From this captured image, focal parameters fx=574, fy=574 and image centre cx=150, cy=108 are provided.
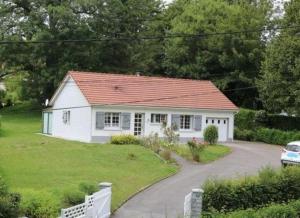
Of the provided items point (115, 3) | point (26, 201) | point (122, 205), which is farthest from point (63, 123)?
point (26, 201)

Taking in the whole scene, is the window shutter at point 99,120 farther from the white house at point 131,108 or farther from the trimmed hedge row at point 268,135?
the trimmed hedge row at point 268,135

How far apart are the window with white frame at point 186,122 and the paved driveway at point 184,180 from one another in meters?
4.60

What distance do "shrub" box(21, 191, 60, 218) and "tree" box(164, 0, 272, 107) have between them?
4064cm

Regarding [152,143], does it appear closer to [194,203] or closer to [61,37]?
[194,203]

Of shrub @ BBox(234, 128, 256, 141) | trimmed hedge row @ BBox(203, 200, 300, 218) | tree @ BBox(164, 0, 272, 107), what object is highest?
tree @ BBox(164, 0, 272, 107)

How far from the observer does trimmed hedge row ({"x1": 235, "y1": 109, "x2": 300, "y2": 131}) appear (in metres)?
46.7

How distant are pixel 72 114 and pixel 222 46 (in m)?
20.2

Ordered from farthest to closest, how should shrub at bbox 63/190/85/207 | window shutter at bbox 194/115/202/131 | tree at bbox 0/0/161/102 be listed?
tree at bbox 0/0/161/102
window shutter at bbox 194/115/202/131
shrub at bbox 63/190/85/207

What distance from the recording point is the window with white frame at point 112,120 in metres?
40.0

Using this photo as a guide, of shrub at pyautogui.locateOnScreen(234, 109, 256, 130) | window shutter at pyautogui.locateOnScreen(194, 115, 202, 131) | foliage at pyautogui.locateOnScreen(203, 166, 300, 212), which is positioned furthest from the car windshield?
shrub at pyautogui.locateOnScreen(234, 109, 256, 130)

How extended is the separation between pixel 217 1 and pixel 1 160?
3862 centimetres

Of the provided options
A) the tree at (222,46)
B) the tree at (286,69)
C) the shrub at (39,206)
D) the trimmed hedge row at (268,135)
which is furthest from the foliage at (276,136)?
the shrub at (39,206)

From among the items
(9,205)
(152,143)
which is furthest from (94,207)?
(152,143)

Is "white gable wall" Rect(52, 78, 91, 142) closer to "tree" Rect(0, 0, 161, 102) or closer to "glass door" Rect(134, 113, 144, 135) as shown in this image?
"glass door" Rect(134, 113, 144, 135)
